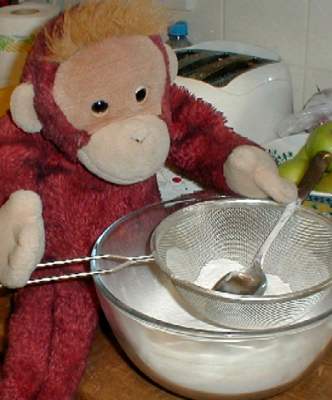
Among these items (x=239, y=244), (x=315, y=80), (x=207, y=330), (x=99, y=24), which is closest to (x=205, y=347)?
(x=207, y=330)

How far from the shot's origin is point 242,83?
0.80 meters

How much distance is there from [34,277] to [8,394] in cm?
10

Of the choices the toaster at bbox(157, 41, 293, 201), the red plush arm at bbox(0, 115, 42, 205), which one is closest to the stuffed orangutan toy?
the red plush arm at bbox(0, 115, 42, 205)

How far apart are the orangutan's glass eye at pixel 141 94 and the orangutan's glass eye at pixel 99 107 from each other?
0.03m

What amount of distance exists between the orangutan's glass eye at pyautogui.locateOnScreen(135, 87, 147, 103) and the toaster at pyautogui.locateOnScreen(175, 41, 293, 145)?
0.23 metres

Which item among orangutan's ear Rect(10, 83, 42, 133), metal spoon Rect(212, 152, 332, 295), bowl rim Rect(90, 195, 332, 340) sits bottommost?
metal spoon Rect(212, 152, 332, 295)

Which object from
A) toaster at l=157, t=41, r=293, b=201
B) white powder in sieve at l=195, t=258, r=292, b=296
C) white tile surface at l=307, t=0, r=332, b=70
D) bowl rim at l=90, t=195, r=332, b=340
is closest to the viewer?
bowl rim at l=90, t=195, r=332, b=340

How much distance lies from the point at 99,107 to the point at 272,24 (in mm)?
478

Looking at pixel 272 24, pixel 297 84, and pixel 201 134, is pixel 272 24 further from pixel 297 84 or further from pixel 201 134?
pixel 201 134

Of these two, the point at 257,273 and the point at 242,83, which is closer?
the point at 257,273

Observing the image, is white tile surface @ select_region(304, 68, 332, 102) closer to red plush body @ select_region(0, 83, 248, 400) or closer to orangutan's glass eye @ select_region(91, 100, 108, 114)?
red plush body @ select_region(0, 83, 248, 400)

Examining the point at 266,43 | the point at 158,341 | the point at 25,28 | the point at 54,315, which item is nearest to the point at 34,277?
the point at 54,315

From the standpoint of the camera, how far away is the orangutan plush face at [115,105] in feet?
1.69

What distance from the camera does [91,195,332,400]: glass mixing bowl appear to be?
48 cm
